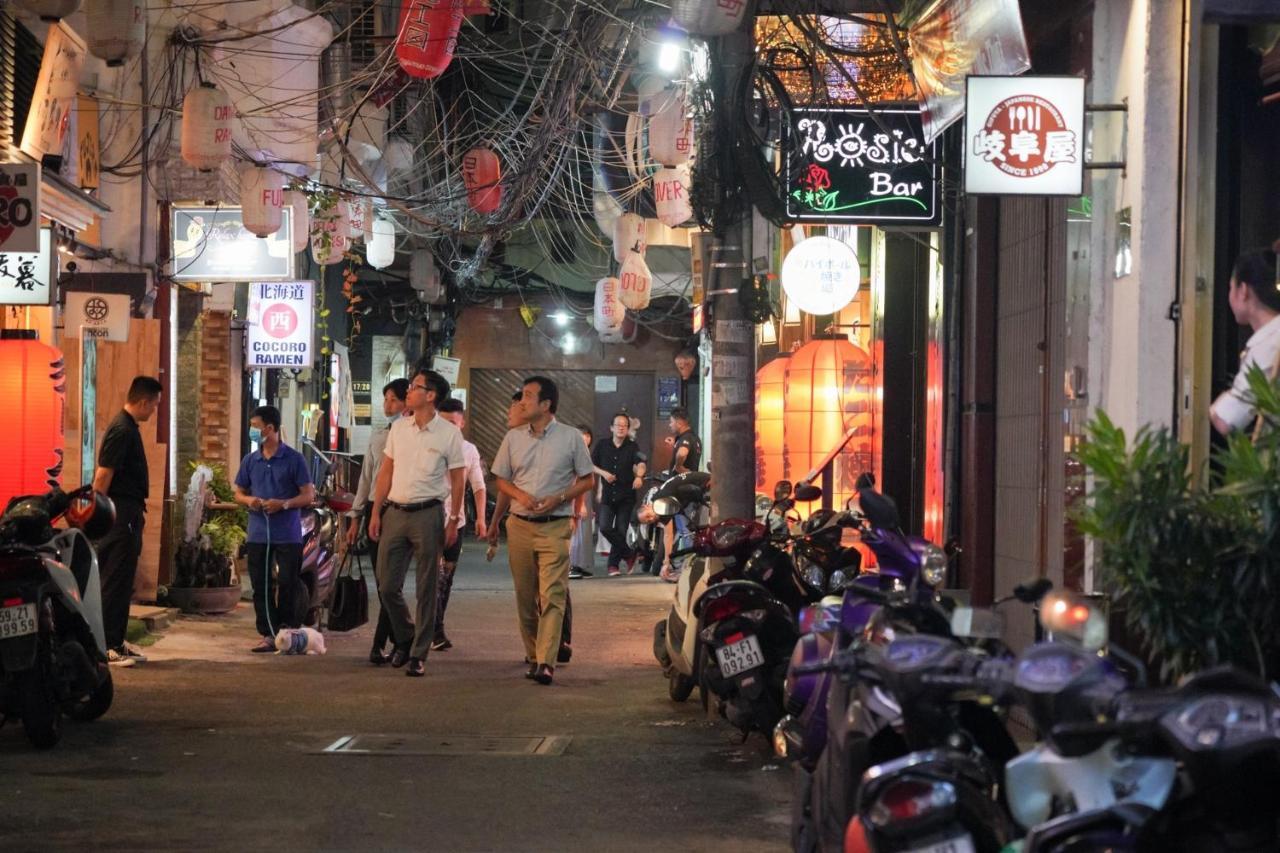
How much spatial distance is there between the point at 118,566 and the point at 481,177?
9.37 metres

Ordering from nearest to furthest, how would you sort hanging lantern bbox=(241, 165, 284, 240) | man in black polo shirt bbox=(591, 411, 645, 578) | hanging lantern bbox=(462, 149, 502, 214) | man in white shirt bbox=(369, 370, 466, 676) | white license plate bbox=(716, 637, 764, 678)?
1. white license plate bbox=(716, 637, 764, 678)
2. man in white shirt bbox=(369, 370, 466, 676)
3. hanging lantern bbox=(241, 165, 284, 240)
4. hanging lantern bbox=(462, 149, 502, 214)
5. man in black polo shirt bbox=(591, 411, 645, 578)

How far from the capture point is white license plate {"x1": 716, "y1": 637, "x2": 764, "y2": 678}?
9047mm

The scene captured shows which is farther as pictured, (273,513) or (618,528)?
(618,528)

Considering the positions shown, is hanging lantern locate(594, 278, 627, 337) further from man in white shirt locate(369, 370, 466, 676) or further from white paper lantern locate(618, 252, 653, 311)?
man in white shirt locate(369, 370, 466, 676)

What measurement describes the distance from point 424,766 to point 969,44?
490cm

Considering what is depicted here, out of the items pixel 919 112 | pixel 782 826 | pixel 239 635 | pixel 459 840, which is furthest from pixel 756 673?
pixel 239 635

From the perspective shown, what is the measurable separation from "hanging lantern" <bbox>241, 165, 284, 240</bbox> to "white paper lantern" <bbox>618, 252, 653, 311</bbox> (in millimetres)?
7355

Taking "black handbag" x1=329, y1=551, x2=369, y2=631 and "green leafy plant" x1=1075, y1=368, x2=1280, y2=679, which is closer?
"green leafy plant" x1=1075, y1=368, x2=1280, y2=679

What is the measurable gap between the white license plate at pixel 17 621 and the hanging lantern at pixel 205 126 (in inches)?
307

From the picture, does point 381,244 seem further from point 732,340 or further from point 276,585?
point 732,340

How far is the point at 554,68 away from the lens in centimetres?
1574

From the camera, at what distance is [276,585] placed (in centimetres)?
1416

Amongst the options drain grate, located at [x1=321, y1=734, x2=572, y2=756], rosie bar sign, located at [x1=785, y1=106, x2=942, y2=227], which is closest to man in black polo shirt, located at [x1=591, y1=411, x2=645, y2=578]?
rosie bar sign, located at [x1=785, y1=106, x2=942, y2=227]

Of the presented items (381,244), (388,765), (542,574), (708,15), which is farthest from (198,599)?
(381,244)
